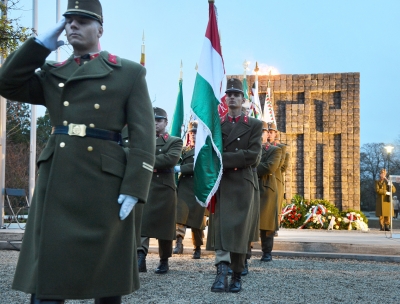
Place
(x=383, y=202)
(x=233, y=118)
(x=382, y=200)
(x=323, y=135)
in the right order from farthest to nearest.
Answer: (x=323, y=135)
(x=382, y=200)
(x=383, y=202)
(x=233, y=118)

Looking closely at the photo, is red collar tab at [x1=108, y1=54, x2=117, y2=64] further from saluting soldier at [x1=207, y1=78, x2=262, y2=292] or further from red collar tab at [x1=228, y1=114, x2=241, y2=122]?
red collar tab at [x1=228, y1=114, x2=241, y2=122]

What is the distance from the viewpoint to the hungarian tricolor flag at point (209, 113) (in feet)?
21.6

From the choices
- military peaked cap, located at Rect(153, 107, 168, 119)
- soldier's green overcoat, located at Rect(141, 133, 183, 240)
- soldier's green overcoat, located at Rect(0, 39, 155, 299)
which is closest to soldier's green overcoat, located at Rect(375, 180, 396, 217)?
soldier's green overcoat, located at Rect(141, 133, 183, 240)

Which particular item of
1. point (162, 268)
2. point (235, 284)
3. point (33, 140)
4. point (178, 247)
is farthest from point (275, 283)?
point (33, 140)

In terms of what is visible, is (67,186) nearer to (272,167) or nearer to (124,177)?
(124,177)

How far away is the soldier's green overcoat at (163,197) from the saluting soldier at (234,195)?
3.83ft

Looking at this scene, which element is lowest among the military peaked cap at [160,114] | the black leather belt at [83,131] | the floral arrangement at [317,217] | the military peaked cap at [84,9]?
the floral arrangement at [317,217]

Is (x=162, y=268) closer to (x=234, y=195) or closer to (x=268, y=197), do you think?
(x=234, y=195)

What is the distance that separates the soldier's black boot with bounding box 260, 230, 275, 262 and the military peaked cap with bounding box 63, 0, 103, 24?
6696 millimetres

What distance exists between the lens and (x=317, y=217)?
18812 millimetres

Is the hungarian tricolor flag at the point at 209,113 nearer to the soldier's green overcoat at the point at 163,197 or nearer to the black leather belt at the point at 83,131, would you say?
Result: the soldier's green overcoat at the point at 163,197

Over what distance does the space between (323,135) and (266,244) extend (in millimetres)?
11915

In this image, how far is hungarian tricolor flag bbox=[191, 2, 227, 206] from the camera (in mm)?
6598

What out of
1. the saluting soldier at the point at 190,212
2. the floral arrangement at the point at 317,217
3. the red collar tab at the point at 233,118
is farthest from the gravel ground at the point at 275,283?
the floral arrangement at the point at 317,217
